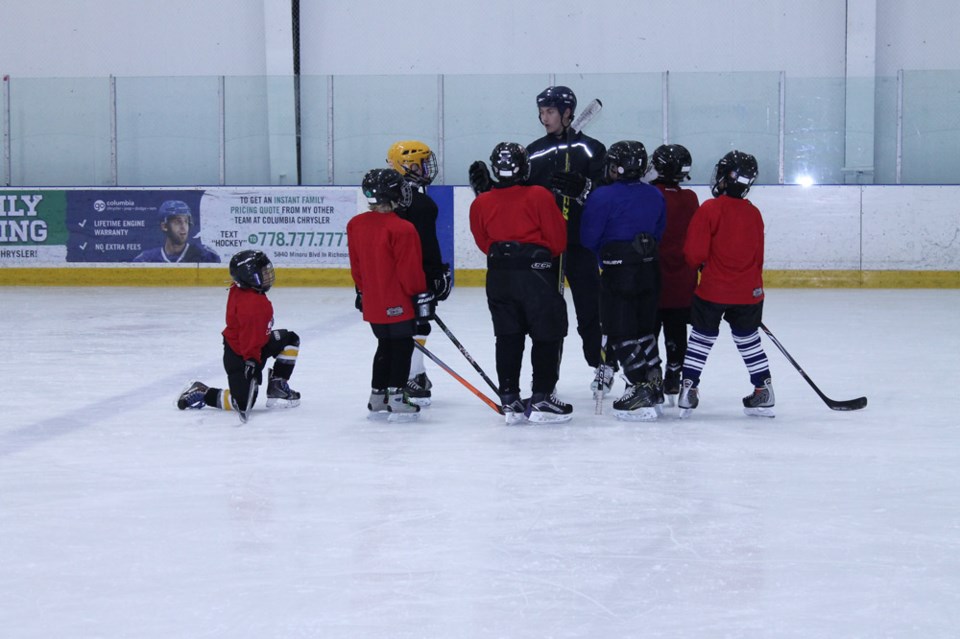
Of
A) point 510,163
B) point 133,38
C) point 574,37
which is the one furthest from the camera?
point 133,38

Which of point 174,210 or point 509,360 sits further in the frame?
point 174,210

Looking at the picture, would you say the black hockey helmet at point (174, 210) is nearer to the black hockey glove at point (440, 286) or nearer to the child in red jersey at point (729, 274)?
the black hockey glove at point (440, 286)

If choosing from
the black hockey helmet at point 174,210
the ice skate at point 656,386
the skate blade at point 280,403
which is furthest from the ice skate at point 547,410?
the black hockey helmet at point 174,210

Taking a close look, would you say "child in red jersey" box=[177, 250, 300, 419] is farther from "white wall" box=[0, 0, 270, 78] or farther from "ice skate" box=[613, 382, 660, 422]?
"white wall" box=[0, 0, 270, 78]

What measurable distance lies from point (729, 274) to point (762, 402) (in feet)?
1.70

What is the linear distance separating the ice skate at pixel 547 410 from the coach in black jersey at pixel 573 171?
0.44 metres

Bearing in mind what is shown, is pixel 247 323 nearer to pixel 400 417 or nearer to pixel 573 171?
pixel 400 417

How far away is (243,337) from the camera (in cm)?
468

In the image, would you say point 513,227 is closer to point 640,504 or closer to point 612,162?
point 612,162

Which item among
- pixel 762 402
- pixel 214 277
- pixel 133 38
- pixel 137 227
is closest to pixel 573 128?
pixel 762 402

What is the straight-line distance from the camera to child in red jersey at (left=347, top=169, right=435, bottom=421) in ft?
14.8

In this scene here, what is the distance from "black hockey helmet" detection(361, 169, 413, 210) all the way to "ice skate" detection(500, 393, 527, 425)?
830mm

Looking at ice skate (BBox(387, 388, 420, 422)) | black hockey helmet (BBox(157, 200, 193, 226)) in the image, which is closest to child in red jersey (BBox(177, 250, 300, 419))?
ice skate (BBox(387, 388, 420, 422))

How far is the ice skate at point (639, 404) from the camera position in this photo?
15.1 feet
